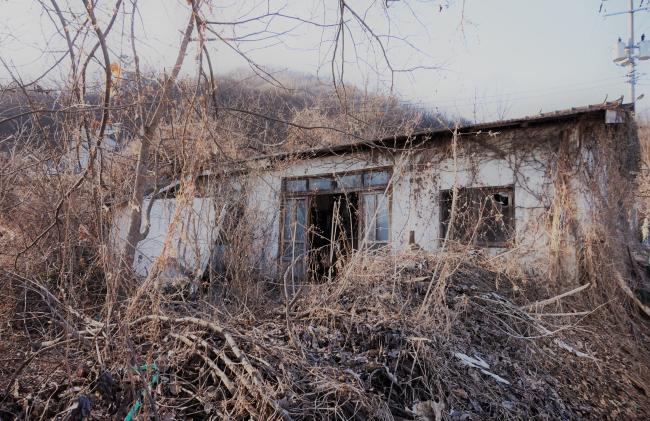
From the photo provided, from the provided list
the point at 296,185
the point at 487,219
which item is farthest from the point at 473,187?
the point at 296,185

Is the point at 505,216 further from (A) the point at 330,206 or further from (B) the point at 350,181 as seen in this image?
(A) the point at 330,206

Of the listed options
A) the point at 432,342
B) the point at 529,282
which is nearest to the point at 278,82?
the point at 432,342

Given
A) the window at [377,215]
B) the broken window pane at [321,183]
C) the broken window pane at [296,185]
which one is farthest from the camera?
the broken window pane at [296,185]

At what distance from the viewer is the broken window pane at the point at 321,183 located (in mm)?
9016

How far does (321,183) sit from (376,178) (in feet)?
4.21

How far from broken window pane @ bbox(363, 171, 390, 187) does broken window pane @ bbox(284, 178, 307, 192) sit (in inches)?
57.6

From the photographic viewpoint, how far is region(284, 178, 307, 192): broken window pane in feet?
30.6

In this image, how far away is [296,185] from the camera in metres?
9.43

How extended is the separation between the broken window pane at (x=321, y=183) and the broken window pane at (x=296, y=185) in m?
0.16

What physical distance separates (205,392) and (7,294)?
94.5 inches

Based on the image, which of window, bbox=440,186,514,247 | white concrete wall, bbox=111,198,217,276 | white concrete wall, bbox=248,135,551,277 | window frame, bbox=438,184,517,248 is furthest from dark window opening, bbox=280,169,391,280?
white concrete wall, bbox=111,198,217,276

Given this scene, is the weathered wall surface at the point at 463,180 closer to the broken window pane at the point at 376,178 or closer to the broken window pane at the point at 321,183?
the broken window pane at the point at 376,178

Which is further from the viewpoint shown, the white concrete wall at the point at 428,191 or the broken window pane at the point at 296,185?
the broken window pane at the point at 296,185

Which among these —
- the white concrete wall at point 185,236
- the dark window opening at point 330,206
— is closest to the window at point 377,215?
the dark window opening at point 330,206
